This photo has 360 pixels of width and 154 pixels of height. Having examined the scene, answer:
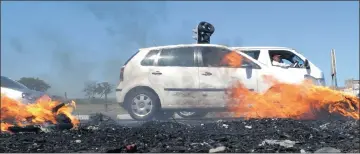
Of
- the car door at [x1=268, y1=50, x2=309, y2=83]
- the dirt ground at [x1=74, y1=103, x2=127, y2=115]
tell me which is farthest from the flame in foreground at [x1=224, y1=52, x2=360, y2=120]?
the dirt ground at [x1=74, y1=103, x2=127, y2=115]

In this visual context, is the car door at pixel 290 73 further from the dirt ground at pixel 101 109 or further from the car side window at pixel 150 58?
the dirt ground at pixel 101 109

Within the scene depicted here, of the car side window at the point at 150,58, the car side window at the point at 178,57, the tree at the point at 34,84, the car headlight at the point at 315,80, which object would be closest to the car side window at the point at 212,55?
the car side window at the point at 178,57

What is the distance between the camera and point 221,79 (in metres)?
10.4

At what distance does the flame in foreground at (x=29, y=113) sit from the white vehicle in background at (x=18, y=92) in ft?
2.37

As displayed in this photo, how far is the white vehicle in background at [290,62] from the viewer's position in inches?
413

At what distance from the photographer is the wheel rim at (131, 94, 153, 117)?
34.0ft

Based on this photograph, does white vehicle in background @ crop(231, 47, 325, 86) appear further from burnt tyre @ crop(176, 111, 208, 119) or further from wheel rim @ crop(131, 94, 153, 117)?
wheel rim @ crop(131, 94, 153, 117)

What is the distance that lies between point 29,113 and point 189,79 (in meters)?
3.44

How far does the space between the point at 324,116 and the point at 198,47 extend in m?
3.09

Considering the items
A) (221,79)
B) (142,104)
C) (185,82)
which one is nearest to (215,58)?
(221,79)

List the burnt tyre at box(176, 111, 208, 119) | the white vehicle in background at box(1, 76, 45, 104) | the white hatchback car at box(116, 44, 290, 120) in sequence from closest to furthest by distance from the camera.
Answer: the white vehicle in background at box(1, 76, 45, 104)
the white hatchback car at box(116, 44, 290, 120)
the burnt tyre at box(176, 111, 208, 119)

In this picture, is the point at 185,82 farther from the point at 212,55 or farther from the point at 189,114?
the point at 189,114

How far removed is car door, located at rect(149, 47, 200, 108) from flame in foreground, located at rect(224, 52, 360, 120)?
2.77 ft

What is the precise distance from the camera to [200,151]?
604 centimetres
